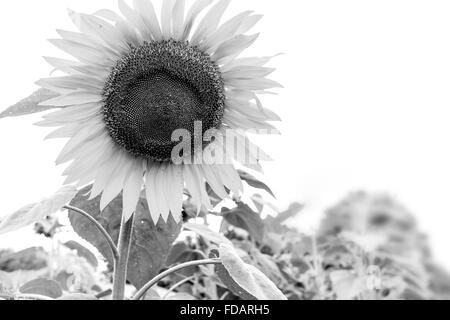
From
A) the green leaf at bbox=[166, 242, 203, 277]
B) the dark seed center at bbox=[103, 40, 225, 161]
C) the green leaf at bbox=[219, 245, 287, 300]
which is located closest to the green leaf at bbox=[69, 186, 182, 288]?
the dark seed center at bbox=[103, 40, 225, 161]

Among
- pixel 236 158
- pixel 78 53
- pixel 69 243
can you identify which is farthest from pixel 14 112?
pixel 69 243

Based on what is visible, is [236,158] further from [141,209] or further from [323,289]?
[323,289]

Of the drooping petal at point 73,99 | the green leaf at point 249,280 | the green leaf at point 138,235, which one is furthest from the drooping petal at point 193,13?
the green leaf at point 249,280

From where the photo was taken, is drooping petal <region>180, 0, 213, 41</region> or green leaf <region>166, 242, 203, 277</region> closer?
drooping petal <region>180, 0, 213, 41</region>

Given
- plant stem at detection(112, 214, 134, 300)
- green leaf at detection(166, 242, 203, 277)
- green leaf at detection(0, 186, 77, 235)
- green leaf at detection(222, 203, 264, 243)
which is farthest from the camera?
green leaf at detection(166, 242, 203, 277)

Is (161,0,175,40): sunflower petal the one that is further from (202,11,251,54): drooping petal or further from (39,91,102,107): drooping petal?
(39,91,102,107): drooping petal

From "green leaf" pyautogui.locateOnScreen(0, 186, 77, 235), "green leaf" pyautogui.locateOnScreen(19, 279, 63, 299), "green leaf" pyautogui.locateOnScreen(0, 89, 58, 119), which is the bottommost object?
"green leaf" pyautogui.locateOnScreen(19, 279, 63, 299)

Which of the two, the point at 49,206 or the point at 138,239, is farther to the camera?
the point at 138,239
